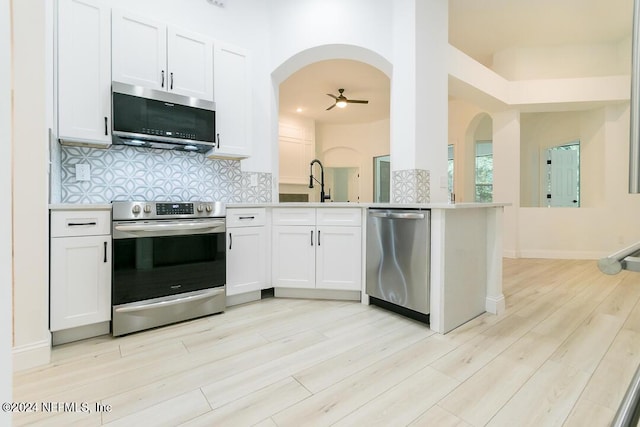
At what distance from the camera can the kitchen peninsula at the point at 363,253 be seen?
85.0 inches

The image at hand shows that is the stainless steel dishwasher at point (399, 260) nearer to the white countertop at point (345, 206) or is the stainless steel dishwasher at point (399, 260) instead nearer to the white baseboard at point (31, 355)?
the white countertop at point (345, 206)

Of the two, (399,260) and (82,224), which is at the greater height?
(82,224)

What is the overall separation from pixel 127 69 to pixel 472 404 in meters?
3.03

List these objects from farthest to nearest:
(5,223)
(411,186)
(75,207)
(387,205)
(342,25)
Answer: (342,25) < (411,186) < (387,205) < (75,207) < (5,223)

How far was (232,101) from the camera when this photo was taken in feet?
9.29

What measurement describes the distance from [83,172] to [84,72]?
73 centimetres

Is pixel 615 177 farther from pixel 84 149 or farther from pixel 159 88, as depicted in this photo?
pixel 84 149

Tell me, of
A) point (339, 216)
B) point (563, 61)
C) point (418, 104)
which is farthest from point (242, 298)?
point (563, 61)

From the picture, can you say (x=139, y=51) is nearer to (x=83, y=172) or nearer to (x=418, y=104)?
(x=83, y=172)

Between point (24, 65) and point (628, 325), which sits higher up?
point (24, 65)

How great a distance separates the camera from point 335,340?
6.61ft

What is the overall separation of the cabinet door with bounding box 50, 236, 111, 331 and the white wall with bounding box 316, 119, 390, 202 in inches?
244

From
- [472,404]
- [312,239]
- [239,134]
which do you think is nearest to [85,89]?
[239,134]

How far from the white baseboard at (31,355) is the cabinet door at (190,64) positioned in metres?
1.94
